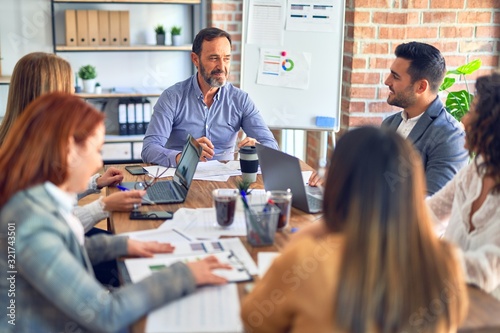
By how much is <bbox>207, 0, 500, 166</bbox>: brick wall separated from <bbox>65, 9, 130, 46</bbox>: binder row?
75.0 inches

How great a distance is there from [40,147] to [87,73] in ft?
11.4

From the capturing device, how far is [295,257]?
1150mm

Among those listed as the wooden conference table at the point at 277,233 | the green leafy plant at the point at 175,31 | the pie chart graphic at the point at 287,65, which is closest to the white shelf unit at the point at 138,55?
the green leafy plant at the point at 175,31

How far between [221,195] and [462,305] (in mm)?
859

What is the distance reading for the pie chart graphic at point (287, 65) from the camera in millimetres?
3629

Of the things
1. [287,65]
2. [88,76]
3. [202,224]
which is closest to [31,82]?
[202,224]

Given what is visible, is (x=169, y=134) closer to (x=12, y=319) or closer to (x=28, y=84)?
(x=28, y=84)

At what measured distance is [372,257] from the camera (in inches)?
41.2

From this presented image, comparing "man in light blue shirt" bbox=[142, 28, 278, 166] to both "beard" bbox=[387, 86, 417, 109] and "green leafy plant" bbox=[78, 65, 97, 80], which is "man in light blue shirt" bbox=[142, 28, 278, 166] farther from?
"green leafy plant" bbox=[78, 65, 97, 80]

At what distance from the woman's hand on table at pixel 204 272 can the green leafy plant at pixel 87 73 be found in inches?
136

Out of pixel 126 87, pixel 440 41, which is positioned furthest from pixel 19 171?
pixel 126 87

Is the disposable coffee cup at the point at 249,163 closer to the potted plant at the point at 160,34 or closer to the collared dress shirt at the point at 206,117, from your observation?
the collared dress shirt at the point at 206,117

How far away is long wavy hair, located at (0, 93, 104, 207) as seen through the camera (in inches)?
52.8

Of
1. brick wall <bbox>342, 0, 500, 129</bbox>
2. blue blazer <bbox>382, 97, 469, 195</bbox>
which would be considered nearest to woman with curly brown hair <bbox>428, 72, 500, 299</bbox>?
blue blazer <bbox>382, 97, 469, 195</bbox>
